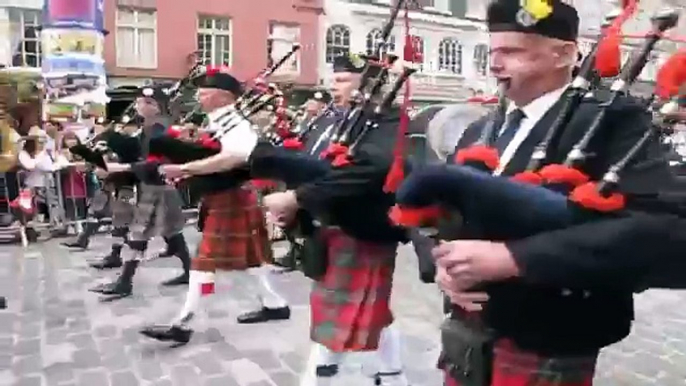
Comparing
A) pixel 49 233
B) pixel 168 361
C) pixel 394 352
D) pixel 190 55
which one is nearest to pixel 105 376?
pixel 168 361

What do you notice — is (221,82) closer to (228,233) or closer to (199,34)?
(228,233)

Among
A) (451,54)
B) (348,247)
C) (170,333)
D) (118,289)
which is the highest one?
(451,54)

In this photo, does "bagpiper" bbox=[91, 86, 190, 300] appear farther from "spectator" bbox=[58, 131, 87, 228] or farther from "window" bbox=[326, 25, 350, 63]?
"window" bbox=[326, 25, 350, 63]

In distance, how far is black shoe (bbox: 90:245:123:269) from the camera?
321 inches

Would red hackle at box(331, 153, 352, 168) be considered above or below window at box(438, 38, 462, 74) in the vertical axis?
below

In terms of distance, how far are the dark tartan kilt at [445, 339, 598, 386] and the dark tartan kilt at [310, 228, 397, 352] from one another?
5.03 ft

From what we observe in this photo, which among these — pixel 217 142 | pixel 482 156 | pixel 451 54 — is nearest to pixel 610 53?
pixel 482 156

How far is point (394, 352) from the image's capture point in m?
4.17

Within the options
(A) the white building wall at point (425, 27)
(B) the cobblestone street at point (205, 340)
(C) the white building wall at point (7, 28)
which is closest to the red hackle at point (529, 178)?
(B) the cobblestone street at point (205, 340)

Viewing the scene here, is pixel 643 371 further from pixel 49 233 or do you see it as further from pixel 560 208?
pixel 49 233

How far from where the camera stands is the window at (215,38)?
72.2 ft

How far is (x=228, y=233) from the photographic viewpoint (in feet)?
17.7

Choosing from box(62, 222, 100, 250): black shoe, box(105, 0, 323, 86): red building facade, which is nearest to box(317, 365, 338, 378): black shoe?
box(62, 222, 100, 250): black shoe

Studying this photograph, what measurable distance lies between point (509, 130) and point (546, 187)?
1.12 ft
